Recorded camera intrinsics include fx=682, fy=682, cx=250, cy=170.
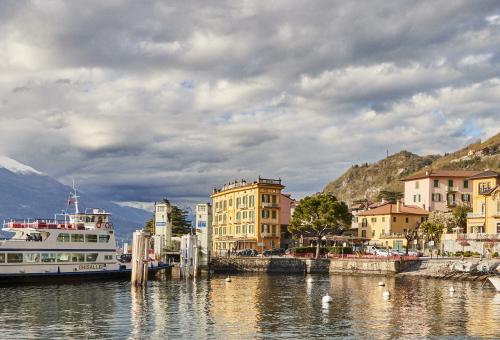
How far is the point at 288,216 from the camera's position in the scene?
481 ft

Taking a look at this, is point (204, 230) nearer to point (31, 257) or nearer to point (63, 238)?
point (63, 238)

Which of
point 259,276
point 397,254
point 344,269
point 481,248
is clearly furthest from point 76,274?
point 481,248

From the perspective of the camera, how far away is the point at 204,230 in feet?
371

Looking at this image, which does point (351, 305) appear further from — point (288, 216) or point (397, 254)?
point (288, 216)

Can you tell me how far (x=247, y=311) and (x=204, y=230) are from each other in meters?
56.5

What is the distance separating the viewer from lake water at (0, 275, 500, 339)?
46250mm

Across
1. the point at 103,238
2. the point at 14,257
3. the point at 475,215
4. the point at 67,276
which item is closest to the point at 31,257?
the point at 14,257

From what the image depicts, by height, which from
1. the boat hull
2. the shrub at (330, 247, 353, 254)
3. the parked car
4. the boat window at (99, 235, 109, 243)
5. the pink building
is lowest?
the boat hull

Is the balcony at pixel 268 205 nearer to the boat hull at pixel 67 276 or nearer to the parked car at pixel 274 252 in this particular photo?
the parked car at pixel 274 252

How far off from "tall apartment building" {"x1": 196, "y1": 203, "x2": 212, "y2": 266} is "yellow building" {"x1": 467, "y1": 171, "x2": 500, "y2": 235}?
141ft

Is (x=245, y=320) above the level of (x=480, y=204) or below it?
below

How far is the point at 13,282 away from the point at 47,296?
16435 mm

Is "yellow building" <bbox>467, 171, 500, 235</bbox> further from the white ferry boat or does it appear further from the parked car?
the white ferry boat

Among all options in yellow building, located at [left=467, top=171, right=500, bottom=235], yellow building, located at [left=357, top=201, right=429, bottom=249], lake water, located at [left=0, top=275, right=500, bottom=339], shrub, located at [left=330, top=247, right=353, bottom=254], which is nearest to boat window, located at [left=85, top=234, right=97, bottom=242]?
lake water, located at [left=0, top=275, right=500, bottom=339]
